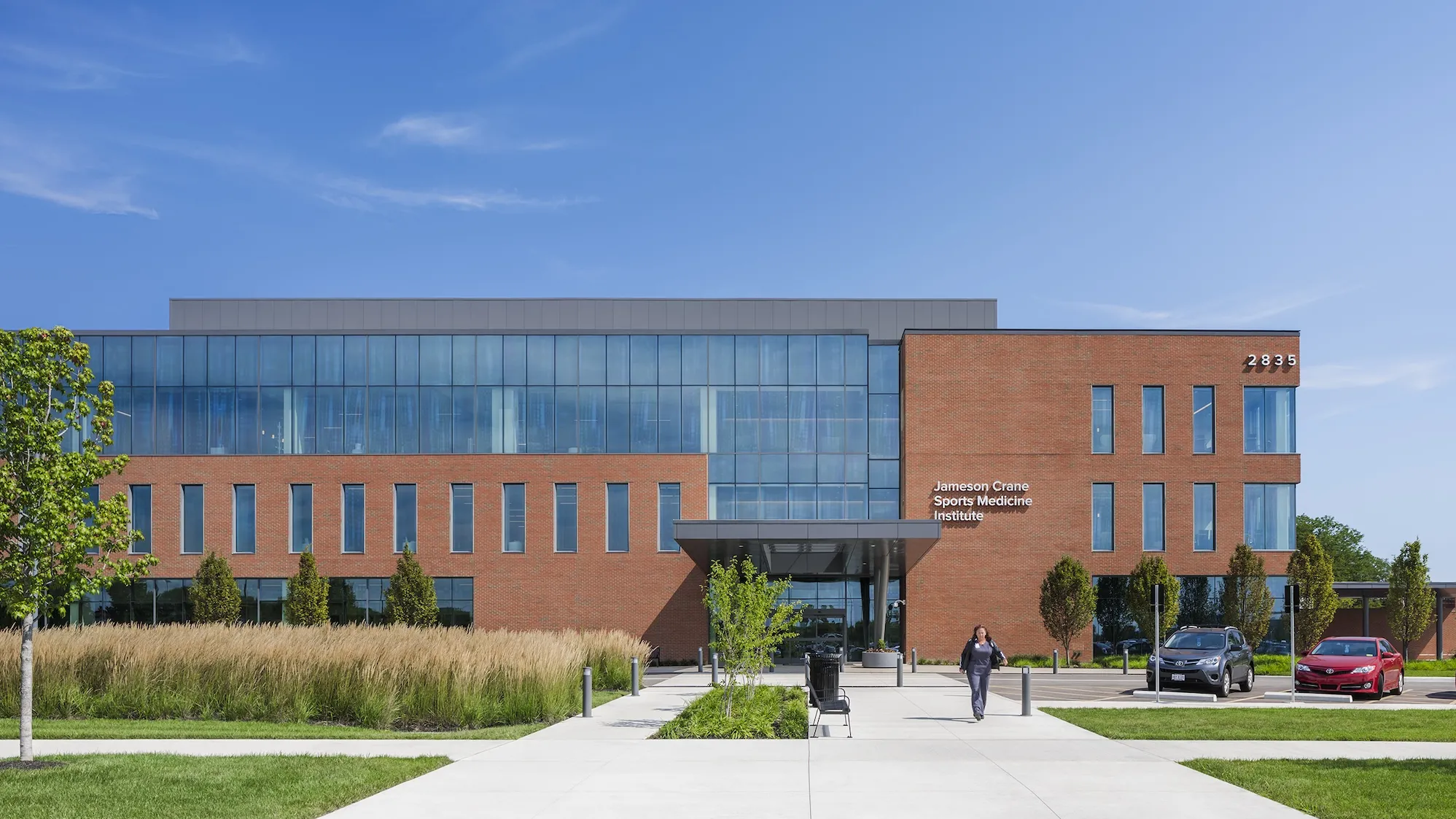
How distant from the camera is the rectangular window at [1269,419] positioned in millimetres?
49375

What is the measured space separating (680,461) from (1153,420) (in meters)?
19.3

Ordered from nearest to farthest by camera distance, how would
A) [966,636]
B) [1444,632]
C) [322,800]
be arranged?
[322,800] → [966,636] → [1444,632]

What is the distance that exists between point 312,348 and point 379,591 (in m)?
10.4

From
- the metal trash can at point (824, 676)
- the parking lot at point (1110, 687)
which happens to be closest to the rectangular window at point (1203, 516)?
the parking lot at point (1110, 687)

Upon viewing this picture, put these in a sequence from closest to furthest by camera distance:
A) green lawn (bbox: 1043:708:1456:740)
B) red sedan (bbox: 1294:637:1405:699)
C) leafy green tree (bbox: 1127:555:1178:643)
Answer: green lawn (bbox: 1043:708:1456:740)
red sedan (bbox: 1294:637:1405:699)
leafy green tree (bbox: 1127:555:1178:643)

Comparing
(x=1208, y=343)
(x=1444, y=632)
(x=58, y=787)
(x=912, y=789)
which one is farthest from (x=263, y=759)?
(x=1444, y=632)

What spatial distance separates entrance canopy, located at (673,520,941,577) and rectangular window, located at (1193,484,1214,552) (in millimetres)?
11982

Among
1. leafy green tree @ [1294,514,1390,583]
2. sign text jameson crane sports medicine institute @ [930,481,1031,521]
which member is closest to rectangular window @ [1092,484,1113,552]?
sign text jameson crane sports medicine institute @ [930,481,1031,521]

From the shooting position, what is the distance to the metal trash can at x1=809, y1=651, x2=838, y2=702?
2061cm

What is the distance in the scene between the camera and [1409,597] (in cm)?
5003

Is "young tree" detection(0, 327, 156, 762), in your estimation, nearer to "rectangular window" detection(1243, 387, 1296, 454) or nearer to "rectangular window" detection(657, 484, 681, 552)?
"rectangular window" detection(657, 484, 681, 552)

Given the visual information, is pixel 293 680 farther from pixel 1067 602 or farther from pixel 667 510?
pixel 1067 602

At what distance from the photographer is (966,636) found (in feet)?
156

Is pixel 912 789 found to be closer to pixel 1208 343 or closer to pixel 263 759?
pixel 263 759
